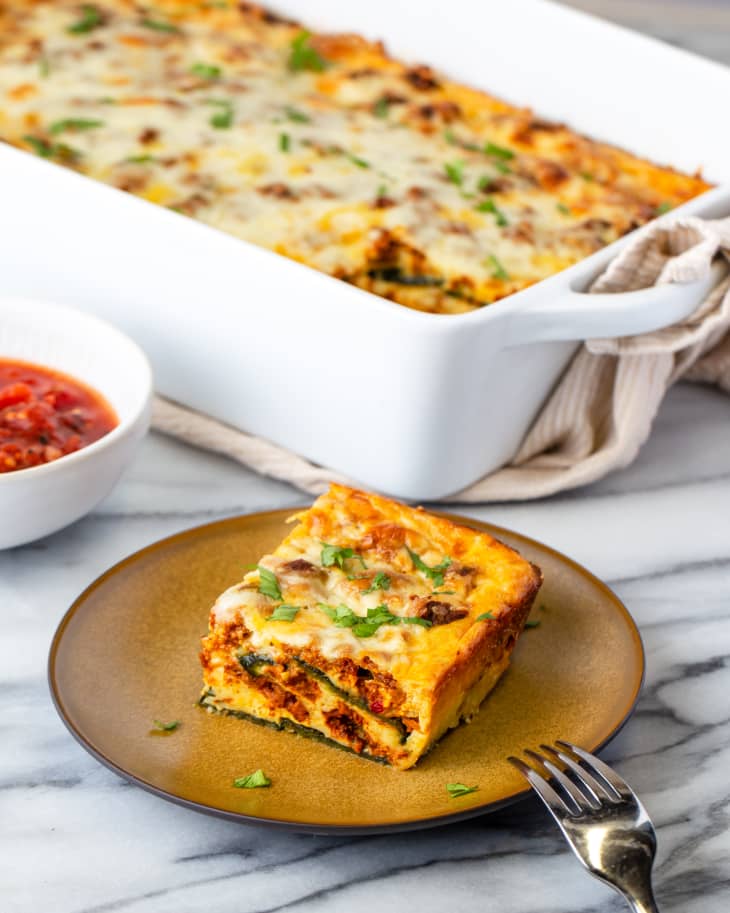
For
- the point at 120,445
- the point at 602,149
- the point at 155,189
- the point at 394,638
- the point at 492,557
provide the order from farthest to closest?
the point at 602,149, the point at 155,189, the point at 120,445, the point at 492,557, the point at 394,638

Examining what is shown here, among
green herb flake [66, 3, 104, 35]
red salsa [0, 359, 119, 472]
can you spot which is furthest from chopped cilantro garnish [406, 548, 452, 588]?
green herb flake [66, 3, 104, 35]

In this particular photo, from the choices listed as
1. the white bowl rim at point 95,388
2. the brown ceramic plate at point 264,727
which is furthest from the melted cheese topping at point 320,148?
the brown ceramic plate at point 264,727

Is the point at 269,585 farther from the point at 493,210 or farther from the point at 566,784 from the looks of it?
the point at 493,210

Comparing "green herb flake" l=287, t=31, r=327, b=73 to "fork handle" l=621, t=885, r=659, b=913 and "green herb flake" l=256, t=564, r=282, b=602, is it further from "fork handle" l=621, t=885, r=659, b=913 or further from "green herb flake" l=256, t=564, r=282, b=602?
"fork handle" l=621, t=885, r=659, b=913

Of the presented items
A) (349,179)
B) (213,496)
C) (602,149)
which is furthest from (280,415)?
(602,149)

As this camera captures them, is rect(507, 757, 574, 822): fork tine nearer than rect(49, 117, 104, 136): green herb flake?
Yes

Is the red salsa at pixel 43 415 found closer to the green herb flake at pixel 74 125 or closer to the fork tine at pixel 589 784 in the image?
the green herb flake at pixel 74 125

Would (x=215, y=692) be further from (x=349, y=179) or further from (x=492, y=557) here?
(x=349, y=179)
